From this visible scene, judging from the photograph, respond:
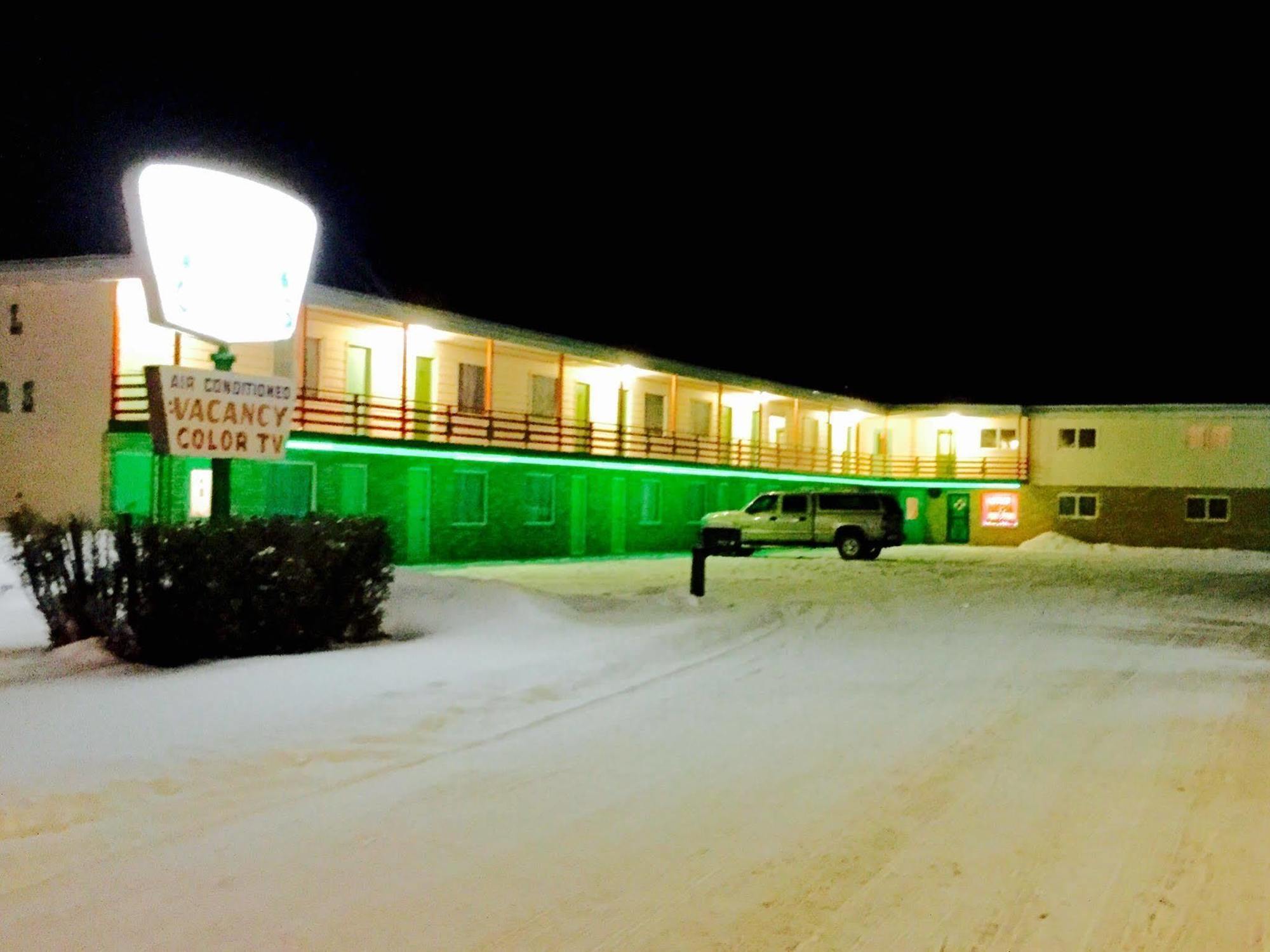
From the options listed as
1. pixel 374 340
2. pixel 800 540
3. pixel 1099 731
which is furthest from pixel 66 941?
pixel 800 540

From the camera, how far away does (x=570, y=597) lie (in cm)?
1739

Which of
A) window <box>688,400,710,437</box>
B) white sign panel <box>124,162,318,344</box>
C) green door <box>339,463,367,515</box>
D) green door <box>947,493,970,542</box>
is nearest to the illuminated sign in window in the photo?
green door <box>947,493,970,542</box>

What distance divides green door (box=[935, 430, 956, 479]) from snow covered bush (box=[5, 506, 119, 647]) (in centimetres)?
4212

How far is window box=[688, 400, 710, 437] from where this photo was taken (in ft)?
134

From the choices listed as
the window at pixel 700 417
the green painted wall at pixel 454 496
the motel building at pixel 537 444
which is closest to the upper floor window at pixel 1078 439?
the motel building at pixel 537 444

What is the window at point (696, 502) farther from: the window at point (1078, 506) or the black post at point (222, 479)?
the black post at point (222, 479)

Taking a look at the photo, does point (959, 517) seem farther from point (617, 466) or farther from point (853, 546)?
point (617, 466)

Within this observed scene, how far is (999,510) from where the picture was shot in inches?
1909

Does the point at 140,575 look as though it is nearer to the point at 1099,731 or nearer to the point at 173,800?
the point at 173,800

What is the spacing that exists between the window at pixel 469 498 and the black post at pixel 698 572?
485 inches

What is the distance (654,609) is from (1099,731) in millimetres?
8165

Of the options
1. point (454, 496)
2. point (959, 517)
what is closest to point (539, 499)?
point (454, 496)

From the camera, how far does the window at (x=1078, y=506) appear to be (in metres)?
47.0

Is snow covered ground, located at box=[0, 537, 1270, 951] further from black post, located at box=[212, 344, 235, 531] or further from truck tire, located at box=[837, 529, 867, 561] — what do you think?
truck tire, located at box=[837, 529, 867, 561]
